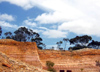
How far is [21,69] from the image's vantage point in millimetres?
8492

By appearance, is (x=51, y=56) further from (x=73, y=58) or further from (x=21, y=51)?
(x=21, y=51)

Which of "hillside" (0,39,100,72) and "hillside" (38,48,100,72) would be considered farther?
"hillside" (38,48,100,72)

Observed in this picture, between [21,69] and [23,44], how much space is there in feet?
56.8

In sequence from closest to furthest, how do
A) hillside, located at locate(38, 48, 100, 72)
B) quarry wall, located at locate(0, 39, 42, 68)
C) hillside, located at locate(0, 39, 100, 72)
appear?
quarry wall, located at locate(0, 39, 42, 68) → hillside, located at locate(0, 39, 100, 72) → hillside, located at locate(38, 48, 100, 72)

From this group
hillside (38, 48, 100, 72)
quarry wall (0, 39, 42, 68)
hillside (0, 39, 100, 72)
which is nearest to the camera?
quarry wall (0, 39, 42, 68)

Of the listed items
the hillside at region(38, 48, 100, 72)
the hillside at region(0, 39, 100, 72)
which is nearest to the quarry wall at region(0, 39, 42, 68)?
the hillside at region(0, 39, 100, 72)

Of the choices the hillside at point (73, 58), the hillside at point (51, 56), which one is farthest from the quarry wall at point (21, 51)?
the hillside at point (73, 58)

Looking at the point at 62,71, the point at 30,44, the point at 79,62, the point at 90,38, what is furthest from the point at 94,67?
the point at 90,38

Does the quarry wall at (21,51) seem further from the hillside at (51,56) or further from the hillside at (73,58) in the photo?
the hillside at (73,58)

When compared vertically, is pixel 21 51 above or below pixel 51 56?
above

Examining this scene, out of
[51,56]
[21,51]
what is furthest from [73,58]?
[21,51]

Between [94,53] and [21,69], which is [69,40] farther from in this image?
[21,69]

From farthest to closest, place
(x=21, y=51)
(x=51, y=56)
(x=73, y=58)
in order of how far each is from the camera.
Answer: (x=73, y=58) < (x=51, y=56) < (x=21, y=51)

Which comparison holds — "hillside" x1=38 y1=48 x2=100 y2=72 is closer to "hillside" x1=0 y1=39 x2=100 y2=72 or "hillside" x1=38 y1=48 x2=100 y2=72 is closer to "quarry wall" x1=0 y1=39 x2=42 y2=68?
"hillside" x1=0 y1=39 x2=100 y2=72
